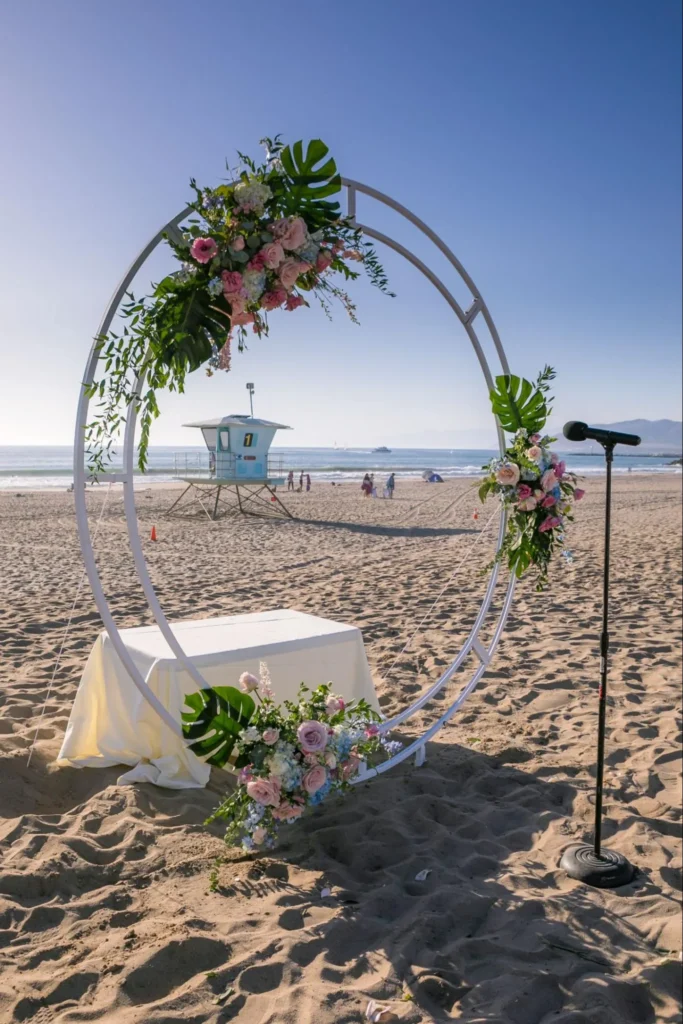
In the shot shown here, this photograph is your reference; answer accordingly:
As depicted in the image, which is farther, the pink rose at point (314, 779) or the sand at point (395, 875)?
the pink rose at point (314, 779)

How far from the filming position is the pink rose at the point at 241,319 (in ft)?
9.39

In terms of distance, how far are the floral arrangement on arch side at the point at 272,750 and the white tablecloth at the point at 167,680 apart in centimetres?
51

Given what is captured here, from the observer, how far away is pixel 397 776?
12.7 feet

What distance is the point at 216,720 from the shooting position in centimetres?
300

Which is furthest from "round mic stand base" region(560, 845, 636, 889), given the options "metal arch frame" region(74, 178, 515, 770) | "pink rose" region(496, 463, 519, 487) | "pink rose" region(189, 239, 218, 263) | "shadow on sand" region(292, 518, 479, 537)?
"shadow on sand" region(292, 518, 479, 537)

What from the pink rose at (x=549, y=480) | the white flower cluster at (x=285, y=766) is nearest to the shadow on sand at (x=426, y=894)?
the white flower cluster at (x=285, y=766)

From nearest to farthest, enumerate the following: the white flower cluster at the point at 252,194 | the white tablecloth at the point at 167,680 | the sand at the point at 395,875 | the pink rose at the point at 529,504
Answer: the sand at the point at 395,875
the white flower cluster at the point at 252,194
the white tablecloth at the point at 167,680
the pink rose at the point at 529,504

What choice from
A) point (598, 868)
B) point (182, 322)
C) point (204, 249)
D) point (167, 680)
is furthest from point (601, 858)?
point (204, 249)

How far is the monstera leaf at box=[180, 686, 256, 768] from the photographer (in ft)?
9.80

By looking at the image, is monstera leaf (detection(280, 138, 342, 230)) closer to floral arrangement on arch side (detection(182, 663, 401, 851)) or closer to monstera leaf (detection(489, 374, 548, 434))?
monstera leaf (detection(489, 374, 548, 434))

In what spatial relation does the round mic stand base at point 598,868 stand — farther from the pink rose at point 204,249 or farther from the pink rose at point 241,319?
the pink rose at point 204,249

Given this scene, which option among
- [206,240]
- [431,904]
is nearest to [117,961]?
[431,904]

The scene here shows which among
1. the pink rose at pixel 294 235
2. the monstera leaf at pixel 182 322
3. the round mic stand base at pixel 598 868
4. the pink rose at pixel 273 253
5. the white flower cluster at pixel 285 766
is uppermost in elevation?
the pink rose at pixel 294 235

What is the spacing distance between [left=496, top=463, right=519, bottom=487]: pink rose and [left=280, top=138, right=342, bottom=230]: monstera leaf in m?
1.49
